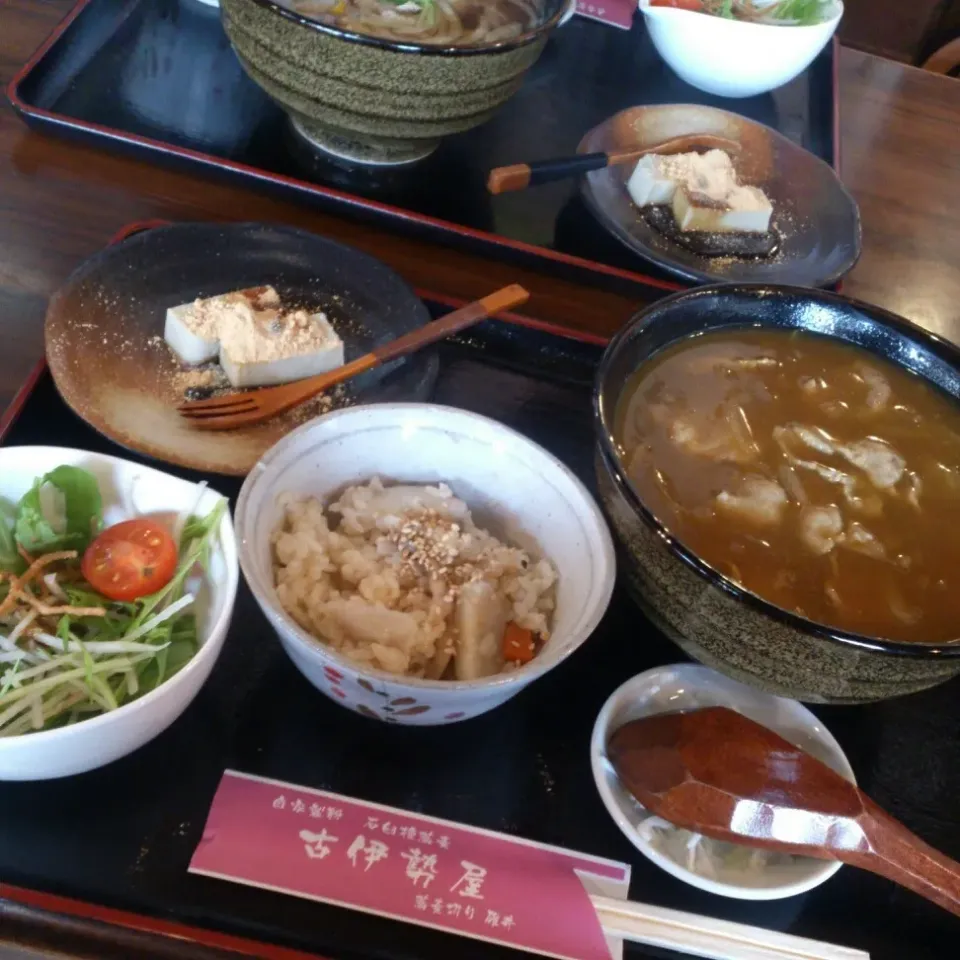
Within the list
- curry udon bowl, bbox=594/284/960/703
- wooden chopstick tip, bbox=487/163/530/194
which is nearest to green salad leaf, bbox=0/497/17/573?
curry udon bowl, bbox=594/284/960/703

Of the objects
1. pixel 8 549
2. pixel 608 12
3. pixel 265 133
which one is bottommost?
pixel 8 549

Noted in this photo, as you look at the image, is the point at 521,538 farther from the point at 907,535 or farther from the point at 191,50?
the point at 191,50

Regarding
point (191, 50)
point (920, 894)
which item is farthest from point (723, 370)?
point (191, 50)

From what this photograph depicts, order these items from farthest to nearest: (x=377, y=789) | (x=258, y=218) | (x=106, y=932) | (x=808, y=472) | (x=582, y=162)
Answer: (x=582, y=162), (x=258, y=218), (x=808, y=472), (x=377, y=789), (x=106, y=932)

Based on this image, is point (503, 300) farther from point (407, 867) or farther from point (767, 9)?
point (767, 9)

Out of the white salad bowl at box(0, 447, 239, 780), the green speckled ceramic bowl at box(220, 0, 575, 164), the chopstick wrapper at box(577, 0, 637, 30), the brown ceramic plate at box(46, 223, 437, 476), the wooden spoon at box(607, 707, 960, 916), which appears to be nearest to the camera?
the white salad bowl at box(0, 447, 239, 780)

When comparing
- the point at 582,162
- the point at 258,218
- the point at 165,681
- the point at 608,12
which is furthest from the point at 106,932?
the point at 608,12

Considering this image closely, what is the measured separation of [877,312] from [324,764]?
896 mm

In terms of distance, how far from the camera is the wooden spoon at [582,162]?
1.62 metres

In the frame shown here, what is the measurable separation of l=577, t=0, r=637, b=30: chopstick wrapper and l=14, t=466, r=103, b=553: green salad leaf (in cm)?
174

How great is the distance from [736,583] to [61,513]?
0.72 meters

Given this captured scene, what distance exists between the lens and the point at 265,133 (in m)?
1.71

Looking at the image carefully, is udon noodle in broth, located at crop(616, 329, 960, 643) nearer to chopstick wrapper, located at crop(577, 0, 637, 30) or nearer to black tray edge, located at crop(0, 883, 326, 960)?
black tray edge, located at crop(0, 883, 326, 960)

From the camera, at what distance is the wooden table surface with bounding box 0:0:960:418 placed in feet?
4.63
